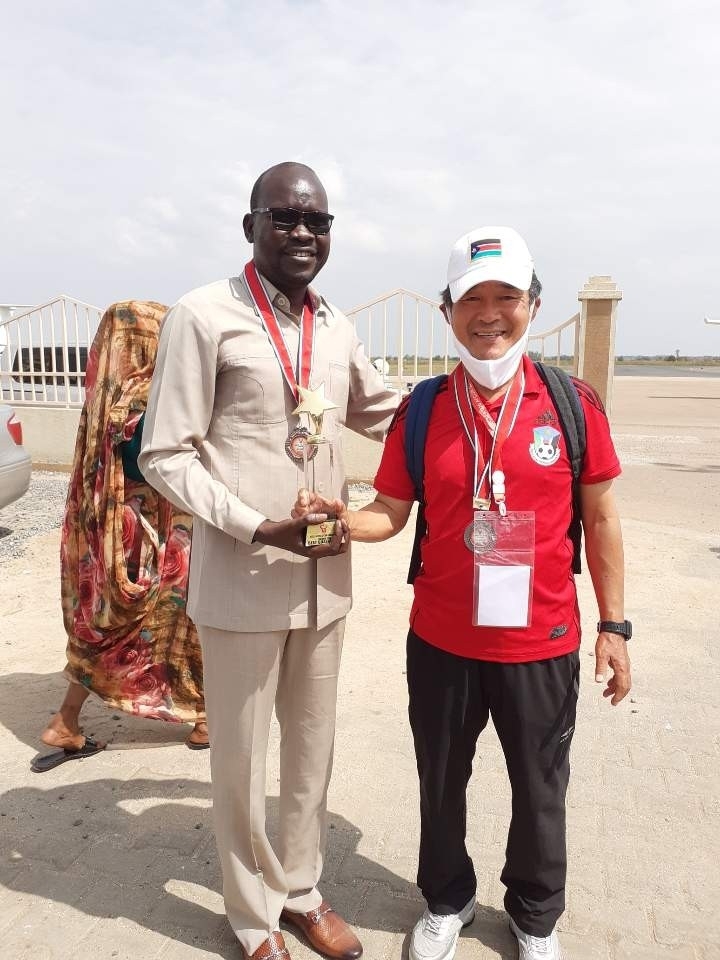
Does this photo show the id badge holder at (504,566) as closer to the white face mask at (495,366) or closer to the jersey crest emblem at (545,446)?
the jersey crest emblem at (545,446)

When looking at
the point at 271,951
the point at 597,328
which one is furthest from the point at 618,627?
the point at 597,328

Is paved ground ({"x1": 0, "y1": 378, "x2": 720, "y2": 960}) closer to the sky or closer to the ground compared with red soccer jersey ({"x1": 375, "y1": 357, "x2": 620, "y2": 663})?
closer to the ground

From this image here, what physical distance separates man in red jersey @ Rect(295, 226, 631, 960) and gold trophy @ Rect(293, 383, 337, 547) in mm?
64

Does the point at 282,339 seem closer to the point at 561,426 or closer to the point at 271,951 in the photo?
the point at 561,426

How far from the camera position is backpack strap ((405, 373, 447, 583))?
229 cm

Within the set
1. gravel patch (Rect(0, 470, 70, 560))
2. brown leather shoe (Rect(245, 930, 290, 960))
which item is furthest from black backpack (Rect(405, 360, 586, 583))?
gravel patch (Rect(0, 470, 70, 560))

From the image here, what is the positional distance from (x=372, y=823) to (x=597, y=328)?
28.3 ft

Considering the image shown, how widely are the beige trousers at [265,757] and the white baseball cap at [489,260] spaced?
3.47 ft

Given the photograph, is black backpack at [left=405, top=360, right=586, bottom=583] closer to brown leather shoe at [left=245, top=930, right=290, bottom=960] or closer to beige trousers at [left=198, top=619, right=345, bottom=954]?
beige trousers at [left=198, top=619, right=345, bottom=954]

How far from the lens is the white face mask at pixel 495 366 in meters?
2.16

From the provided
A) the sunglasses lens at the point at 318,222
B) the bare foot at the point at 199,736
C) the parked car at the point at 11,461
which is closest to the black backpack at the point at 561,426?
the sunglasses lens at the point at 318,222

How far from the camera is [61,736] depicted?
3.67 m

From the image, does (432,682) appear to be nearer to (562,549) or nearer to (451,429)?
(562,549)

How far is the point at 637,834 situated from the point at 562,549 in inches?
59.1
